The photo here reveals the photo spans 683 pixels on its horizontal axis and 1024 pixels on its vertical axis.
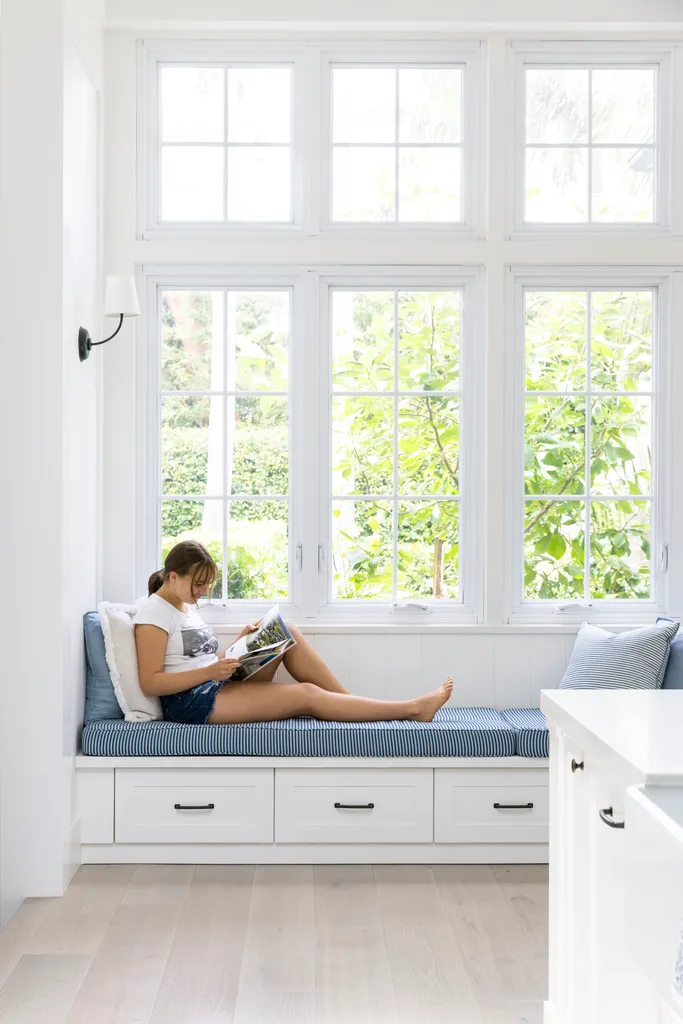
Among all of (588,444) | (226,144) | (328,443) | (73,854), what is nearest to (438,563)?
(328,443)

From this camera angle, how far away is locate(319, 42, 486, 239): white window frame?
3.83 meters

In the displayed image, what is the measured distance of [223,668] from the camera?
3.28m

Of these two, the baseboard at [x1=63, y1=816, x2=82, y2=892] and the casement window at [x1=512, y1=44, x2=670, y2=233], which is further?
the casement window at [x1=512, y1=44, x2=670, y2=233]

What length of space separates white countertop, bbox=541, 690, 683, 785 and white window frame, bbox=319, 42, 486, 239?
2356 mm

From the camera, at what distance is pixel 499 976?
2480 millimetres

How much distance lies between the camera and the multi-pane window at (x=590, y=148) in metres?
3.88

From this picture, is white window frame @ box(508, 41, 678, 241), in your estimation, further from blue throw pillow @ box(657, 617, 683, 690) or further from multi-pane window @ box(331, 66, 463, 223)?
blue throw pillow @ box(657, 617, 683, 690)

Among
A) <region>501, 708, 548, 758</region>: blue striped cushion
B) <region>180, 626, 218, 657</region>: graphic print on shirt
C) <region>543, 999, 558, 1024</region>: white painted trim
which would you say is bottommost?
<region>543, 999, 558, 1024</region>: white painted trim

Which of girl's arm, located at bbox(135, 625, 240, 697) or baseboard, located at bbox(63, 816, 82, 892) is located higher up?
girl's arm, located at bbox(135, 625, 240, 697)

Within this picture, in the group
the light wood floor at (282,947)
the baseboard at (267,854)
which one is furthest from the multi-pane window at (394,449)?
→ the light wood floor at (282,947)

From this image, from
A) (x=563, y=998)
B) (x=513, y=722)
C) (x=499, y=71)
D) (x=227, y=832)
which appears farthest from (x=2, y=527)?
(x=499, y=71)

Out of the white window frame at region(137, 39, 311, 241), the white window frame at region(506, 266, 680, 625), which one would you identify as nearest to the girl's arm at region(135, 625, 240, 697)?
the white window frame at region(506, 266, 680, 625)

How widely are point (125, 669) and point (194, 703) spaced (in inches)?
11.1

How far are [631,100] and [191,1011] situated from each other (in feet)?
12.3
